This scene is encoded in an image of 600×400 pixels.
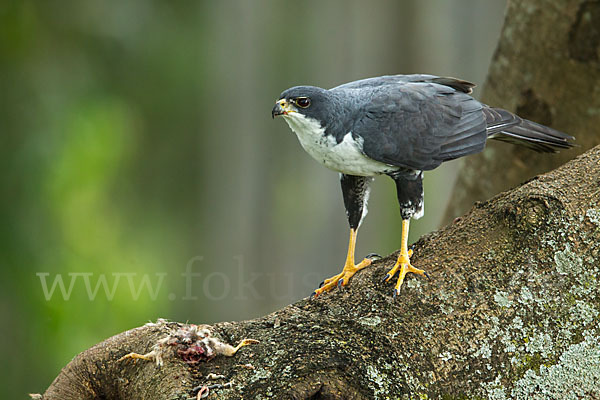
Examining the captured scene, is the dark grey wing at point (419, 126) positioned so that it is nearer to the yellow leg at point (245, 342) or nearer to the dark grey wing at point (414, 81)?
the dark grey wing at point (414, 81)

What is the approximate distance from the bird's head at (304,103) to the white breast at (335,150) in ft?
0.07

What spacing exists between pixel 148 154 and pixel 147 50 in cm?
158

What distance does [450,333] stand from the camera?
7.18ft

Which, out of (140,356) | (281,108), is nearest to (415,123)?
(281,108)

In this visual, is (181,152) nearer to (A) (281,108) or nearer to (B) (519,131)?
(A) (281,108)

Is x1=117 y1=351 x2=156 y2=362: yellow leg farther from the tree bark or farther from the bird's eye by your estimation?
the bird's eye

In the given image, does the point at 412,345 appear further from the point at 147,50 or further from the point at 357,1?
the point at 147,50

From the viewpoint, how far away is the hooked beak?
3180 millimetres

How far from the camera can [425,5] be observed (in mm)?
7262

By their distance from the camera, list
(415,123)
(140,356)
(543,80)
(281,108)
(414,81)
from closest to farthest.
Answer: (140,356)
(281,108)
(415,123)
(414,81)
(543,80)

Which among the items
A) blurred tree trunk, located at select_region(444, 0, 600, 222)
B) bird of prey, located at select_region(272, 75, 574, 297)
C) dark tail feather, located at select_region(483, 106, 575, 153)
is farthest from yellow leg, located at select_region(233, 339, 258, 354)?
blurred tree trunk, located at select_region(444, 0, 600, 222)

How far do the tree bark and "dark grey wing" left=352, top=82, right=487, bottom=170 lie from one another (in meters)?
0.75

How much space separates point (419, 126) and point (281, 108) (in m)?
0.73

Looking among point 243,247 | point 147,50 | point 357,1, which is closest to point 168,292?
point 243,247
